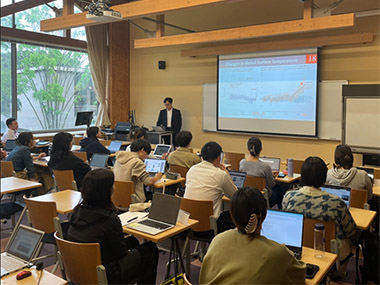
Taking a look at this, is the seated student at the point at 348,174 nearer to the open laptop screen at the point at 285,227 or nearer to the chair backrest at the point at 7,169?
the open laptop screen at the point at 285,227

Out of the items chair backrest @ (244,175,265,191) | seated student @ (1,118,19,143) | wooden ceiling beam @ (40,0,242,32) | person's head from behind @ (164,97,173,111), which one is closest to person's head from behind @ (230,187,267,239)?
chair backrest @ (244,175,265,191)

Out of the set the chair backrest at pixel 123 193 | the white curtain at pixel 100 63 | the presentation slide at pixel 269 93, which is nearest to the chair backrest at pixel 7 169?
the chair backrest at pixel 123 193

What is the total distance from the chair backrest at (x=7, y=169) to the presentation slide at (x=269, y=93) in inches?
197

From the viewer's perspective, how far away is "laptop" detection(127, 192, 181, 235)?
9.30ft

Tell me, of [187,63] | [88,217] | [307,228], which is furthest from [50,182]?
[187,63]

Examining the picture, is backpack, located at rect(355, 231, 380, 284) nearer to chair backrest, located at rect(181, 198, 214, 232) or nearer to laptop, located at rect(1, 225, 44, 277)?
chair backrest, located at rect(181, 198, 214, 232)

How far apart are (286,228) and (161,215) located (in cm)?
105

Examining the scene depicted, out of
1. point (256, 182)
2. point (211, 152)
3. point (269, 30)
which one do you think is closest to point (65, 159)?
point (211, 152)

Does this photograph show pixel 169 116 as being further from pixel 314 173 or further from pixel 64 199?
pixel 314 173

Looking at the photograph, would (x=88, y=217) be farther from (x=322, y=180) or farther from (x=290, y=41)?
(x=290, y=41)

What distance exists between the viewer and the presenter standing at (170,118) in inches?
356

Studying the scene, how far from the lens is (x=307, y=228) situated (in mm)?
2703

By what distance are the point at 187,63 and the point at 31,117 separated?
155 inches

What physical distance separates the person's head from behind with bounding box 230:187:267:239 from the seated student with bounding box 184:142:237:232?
5.15 feet
